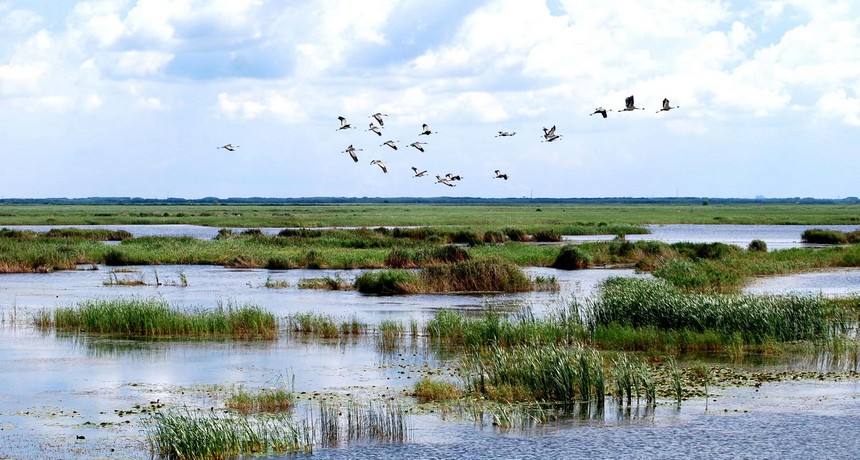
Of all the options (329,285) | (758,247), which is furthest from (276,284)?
(758,247)

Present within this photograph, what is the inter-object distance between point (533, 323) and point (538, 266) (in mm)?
30549

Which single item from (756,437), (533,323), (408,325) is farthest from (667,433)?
(408,325)

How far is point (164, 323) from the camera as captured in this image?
97.3 feet

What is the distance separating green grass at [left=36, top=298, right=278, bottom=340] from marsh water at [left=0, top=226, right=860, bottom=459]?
3.35ft

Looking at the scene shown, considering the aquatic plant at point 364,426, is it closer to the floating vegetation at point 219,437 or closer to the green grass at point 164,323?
the floating vegetation at point 219,437

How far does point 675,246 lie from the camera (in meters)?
60.5

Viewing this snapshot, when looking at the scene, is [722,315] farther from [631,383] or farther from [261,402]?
[261,402]

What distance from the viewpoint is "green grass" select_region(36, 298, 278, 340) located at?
29406 millimetres

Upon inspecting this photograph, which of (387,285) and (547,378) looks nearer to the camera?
(547,378)

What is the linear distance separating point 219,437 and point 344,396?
491 cm

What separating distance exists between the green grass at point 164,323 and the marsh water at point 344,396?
3.35 ft

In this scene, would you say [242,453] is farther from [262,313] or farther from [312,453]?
[262,313]

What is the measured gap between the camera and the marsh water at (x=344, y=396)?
1692 centimetres

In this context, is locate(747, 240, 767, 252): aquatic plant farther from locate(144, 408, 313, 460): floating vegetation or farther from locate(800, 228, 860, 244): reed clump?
locate(144, 408, 313, 460): floating vegetation
